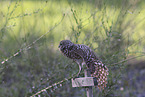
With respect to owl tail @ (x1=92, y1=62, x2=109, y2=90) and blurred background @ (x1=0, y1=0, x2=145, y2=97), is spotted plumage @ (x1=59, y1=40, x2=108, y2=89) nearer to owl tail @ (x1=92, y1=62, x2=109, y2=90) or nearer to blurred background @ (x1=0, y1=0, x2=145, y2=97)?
owl tail @ (x1=92, y1=62, x2=109, y2=90)

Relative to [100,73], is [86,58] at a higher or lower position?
higher

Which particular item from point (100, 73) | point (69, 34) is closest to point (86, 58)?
point (100, 73)

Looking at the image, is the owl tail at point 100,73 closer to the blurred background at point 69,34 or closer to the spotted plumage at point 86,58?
the spotted plumage at point 86,58

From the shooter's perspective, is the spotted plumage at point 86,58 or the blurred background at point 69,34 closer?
the spotted plumage at point 86,58

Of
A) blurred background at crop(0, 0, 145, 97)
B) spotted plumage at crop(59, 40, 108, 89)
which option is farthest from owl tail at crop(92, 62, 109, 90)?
blurred background at crop(0, 0, 145, 97)

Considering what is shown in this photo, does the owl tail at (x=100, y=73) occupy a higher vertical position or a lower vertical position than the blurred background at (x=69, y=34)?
lower

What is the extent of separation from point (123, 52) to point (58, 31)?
3.46ft

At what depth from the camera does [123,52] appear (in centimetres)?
242

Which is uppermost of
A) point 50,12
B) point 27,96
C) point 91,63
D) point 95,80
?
point 50,12

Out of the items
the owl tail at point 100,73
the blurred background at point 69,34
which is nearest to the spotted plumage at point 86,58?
the owl tail at point 100,73

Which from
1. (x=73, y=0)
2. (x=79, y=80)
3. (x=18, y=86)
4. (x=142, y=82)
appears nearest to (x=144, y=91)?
(x=142, y=82)

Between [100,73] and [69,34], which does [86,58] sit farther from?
[69,34]

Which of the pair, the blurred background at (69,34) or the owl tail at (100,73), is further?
the blurred background at (69,34)

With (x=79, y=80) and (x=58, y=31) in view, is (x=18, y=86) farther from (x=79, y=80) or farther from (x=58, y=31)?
(x=79, y=80)
